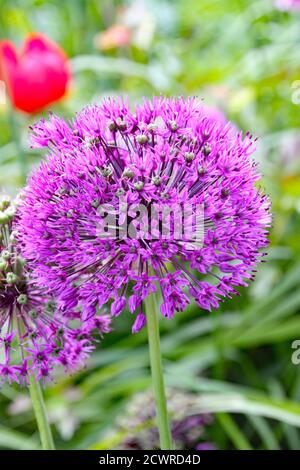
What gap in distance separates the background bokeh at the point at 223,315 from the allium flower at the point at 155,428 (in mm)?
31

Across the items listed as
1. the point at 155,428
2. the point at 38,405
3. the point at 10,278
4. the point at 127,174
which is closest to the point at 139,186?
the point at 127,174

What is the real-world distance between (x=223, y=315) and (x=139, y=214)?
138 cm

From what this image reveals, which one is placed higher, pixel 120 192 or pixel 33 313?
pixel 120 192

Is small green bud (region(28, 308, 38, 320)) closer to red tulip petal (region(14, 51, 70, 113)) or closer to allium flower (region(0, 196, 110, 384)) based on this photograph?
allium flower (region(0, 196, 110, 384))

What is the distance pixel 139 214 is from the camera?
2.72 ft

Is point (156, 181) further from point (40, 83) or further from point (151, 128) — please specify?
point (40, 83)

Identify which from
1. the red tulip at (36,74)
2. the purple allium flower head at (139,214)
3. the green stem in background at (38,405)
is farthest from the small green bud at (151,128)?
the red tulip at (36,74)

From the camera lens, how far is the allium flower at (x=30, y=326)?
88cm

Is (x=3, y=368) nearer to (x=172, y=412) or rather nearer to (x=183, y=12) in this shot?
(x=172, y=412)

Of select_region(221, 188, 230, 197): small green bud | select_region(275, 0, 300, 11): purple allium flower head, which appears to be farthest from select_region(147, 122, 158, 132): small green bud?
select_region(275, 0, 300, 11): purple allium flower head

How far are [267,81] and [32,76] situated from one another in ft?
2.35

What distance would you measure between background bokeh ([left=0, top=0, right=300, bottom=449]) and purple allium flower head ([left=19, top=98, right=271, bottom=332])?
0.46 m

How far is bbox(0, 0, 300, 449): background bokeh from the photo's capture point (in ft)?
5.72

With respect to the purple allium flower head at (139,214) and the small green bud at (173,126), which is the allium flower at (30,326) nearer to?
the purple allium flower head at (139,214)
